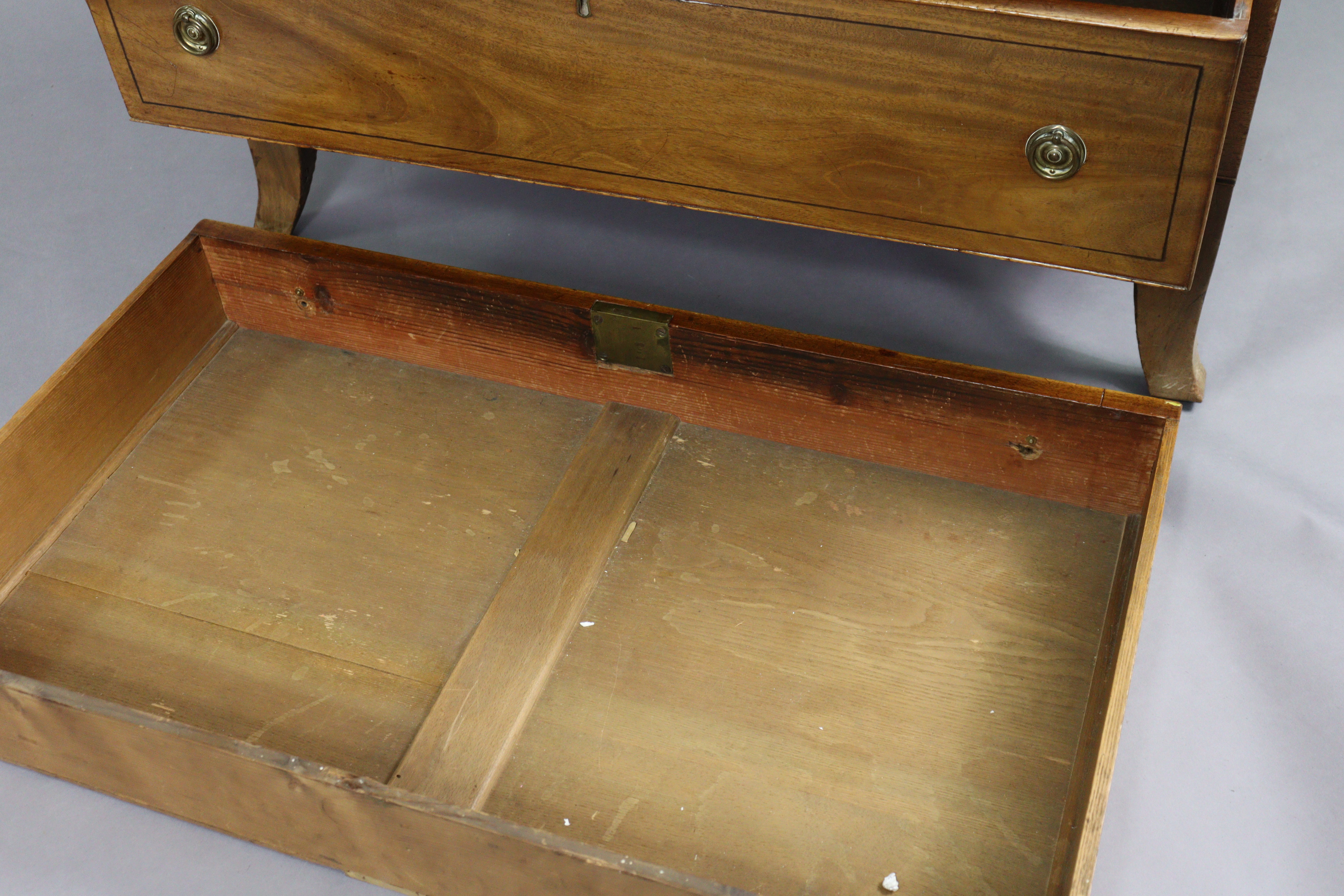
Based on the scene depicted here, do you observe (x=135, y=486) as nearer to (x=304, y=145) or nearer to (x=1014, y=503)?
(x=304, y=145)

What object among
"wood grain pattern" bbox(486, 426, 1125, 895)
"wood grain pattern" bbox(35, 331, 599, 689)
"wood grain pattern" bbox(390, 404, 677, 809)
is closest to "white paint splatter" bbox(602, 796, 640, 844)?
"wood grain pattern" bbox(486, 426, 1125, 895)

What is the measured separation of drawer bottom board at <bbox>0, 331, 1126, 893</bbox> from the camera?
108cm

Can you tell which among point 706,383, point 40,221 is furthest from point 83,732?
point 40,221

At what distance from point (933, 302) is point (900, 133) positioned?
1.74 feet

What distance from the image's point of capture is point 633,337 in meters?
1.33

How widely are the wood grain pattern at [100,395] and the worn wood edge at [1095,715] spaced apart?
38.4 inches

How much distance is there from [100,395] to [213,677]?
0.35 m

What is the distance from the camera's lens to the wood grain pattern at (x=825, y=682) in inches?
41.5

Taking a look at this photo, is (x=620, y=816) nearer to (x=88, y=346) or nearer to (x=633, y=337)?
(x=633, y=337)

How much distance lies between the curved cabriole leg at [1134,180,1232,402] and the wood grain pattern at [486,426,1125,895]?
29cm

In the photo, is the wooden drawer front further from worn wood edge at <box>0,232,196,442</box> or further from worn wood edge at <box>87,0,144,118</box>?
worn wood edge at <box>0,232,196,442</box>

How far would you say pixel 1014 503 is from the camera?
128cm

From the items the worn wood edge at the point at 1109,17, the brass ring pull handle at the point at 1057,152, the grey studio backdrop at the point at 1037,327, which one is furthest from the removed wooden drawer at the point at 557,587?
the worn wood edge at the point at 1109,17

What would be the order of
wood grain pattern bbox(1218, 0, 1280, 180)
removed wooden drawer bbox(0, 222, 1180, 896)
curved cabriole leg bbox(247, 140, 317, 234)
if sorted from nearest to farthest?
removed wooden drawer bbox(0, 222, 1180, 896), wood grain pattern bbox(1218, 0, 1280, 180), curved cabriole leg bbox(247, 140, 317, 234)
